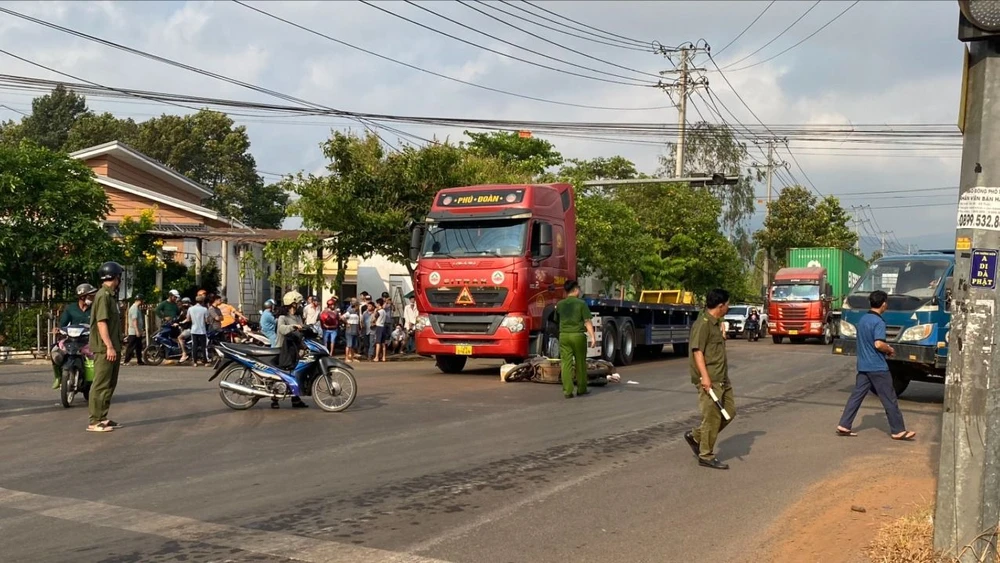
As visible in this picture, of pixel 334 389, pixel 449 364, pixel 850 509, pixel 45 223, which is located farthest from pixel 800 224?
pixel 850 509

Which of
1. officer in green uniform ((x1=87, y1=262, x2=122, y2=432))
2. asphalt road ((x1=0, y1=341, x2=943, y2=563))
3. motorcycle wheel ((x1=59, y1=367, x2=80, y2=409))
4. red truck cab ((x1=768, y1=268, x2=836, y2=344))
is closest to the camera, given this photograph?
asphalt road ((x1=0, y1=341, x2=943, y2=563))

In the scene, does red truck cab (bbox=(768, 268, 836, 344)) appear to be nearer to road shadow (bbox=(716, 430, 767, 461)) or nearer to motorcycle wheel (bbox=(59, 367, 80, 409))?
road shadow (bbox=(716, 430, 767, 461))

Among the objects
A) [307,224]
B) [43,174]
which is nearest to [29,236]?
[43,174]

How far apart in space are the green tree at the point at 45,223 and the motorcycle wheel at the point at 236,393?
453 inches

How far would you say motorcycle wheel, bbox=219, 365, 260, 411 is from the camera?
41.0ft

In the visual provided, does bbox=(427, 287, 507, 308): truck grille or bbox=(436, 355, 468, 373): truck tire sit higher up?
bbox=(427, 287, 507, 308): truck grille

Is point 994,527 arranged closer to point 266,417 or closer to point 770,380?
point 266,417

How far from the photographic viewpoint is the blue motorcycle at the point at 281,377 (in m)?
12.3

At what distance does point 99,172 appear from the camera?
3284cm

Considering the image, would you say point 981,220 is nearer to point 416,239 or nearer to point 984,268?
point 984,268

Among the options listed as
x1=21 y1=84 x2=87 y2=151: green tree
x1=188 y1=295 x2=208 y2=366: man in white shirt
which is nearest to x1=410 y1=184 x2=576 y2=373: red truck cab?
x1=188 y1=295 x2=208 y2=366: man in white shirt

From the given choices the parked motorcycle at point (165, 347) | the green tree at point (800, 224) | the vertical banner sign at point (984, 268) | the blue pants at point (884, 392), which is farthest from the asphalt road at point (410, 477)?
the green tree at point (800, 224)

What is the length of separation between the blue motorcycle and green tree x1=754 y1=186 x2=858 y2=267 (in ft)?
151

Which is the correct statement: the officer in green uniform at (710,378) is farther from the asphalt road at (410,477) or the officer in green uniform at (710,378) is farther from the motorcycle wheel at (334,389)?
the motorcycle wheel at (334,389)
